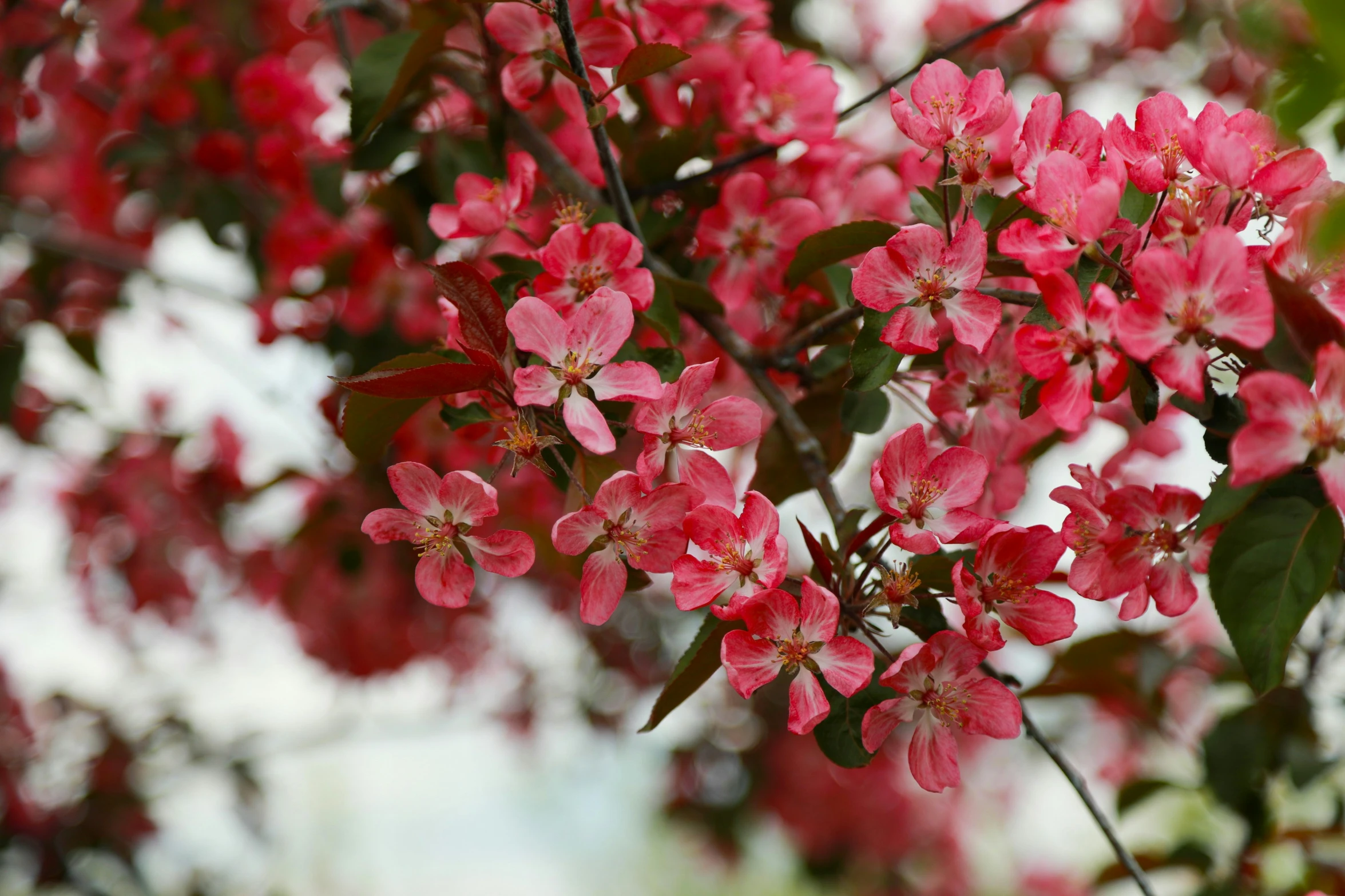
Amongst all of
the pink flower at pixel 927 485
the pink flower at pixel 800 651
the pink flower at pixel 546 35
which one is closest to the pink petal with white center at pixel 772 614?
the pink flower at pixel 800 651

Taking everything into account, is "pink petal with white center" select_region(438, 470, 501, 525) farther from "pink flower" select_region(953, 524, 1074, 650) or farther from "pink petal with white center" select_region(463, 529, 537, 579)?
"pink flower" select_region(953, 524, 1074, 650)

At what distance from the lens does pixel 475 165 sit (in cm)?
117

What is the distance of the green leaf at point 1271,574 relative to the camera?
636 mm

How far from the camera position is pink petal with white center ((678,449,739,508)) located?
0.79m

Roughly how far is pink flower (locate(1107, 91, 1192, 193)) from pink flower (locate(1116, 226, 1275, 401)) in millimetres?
100

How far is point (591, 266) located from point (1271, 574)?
22.4 inches

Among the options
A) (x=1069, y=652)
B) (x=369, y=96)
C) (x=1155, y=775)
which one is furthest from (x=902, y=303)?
(x=1155, y=775)

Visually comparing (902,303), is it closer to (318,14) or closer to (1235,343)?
(1235,343)

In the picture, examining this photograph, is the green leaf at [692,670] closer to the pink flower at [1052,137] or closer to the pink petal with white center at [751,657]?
the pink petal with white center at [751,657]

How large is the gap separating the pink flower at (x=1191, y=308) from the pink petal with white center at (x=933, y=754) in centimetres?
32

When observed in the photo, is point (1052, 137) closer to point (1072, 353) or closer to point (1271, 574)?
point (1072, 353)

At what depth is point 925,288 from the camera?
0.74 meters

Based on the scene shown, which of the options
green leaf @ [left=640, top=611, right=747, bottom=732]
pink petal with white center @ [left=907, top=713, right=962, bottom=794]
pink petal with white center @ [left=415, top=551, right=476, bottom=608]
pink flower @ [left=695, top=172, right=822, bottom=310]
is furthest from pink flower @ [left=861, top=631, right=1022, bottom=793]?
pink flower @ [left=695, top=172, right=822, bottom=310]

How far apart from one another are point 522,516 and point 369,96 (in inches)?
35.9
